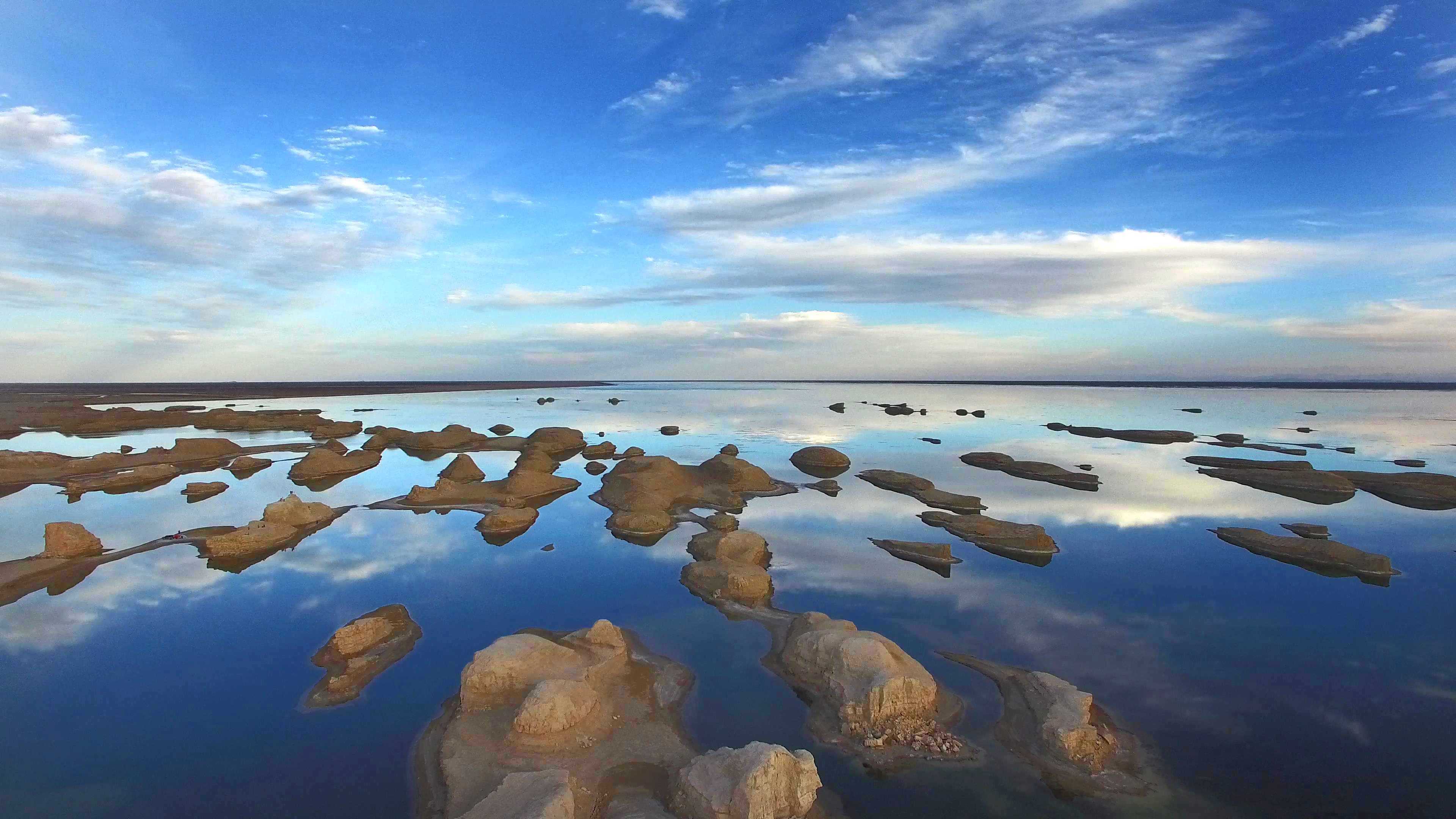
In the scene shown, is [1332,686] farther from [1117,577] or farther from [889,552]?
[889,552]

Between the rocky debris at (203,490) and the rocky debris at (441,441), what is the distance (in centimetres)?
1362

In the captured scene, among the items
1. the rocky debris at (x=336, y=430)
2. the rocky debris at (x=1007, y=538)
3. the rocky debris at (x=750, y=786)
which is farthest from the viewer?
the rocky debris at (x=336, y=430)

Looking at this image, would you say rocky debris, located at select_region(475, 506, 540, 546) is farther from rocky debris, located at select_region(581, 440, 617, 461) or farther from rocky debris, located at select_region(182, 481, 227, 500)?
rocky debris, located at select_region(581, 440, 617, 461)

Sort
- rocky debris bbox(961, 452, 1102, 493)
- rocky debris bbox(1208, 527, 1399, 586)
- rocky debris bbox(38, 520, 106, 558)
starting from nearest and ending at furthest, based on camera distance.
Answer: rocky debris bbox(1208, 527, 1399, 586), rocky debris bbox(38, 520, 106, 558), rocky debris bbox(961, 452, 1102, 493)

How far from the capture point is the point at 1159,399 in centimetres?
12825

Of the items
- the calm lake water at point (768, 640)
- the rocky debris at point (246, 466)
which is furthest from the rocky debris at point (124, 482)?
the rocky debris at point (246, 466)

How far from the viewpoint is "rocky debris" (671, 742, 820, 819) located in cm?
772

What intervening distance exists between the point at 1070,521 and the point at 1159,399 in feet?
414

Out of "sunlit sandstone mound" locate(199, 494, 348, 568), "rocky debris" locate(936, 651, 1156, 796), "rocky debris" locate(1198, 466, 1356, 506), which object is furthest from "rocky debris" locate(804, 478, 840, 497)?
"rocky debris" locate(1198, 466, 1356, 506)

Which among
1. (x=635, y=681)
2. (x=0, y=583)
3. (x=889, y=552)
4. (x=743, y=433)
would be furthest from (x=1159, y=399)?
(x=0, y=583)

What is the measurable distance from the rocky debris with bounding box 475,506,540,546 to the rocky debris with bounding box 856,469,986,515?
17.3 meters

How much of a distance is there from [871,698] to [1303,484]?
34.9 meters

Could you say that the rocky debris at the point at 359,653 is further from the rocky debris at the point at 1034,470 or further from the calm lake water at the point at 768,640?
the rocky debris at the point at 1034,470

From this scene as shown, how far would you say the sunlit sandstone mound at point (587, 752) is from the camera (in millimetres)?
7836
